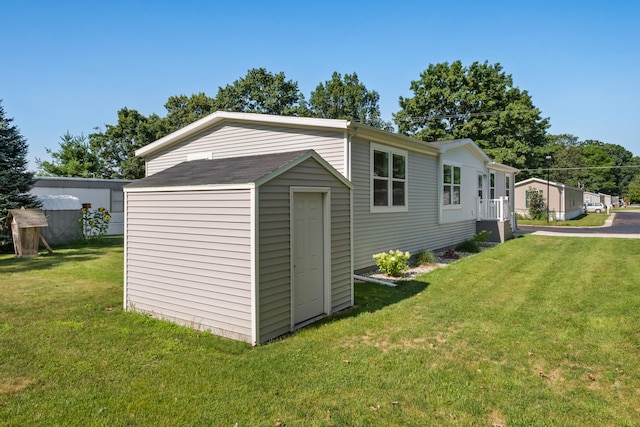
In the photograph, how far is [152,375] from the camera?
12.3 feet

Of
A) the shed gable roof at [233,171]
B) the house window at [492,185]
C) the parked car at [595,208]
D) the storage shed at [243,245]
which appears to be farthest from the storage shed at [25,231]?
the parked car at [595,208]

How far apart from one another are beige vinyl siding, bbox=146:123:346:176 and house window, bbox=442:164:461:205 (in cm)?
570

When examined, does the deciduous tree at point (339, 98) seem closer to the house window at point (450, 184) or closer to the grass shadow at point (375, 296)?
the house window at point (450, 184)

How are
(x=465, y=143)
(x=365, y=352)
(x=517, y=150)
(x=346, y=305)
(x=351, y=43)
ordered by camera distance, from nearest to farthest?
(x=365, y=352), (x=346, y=305), (x=465, y=143), (x=351, y=43), (x=517, y=150)

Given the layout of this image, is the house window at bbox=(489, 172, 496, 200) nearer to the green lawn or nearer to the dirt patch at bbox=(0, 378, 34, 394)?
the green lawn

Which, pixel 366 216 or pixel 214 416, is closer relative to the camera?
pixel 214 416

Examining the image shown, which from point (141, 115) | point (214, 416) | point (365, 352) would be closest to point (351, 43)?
point (365, 352)

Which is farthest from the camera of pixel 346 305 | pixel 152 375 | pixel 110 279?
pixel 110 279

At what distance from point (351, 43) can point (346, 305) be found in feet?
46.7

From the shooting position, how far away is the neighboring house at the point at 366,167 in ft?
26.8

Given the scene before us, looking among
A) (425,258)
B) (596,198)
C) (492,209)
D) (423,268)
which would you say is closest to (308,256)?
(423,268)

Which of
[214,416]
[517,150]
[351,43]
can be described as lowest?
[214,416]

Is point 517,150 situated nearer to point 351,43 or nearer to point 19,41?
point 351,43

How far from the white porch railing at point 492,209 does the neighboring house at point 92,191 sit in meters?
15.9
